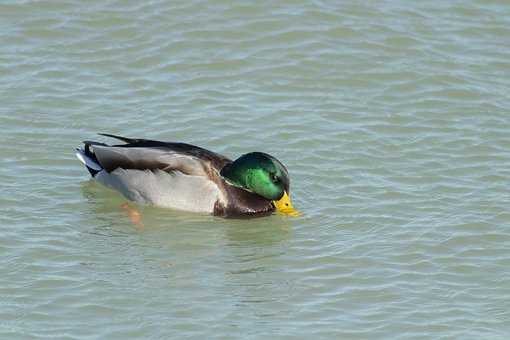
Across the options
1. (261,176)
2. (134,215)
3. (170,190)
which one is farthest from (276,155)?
(134,215)

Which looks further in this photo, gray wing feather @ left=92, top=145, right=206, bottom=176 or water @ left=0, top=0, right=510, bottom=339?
gray wing feather @ left=92, top=145, right=206, bottom=176

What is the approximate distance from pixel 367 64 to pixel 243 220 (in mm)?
3293

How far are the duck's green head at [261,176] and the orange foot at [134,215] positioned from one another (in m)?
0.87

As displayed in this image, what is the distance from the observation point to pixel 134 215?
12117mm

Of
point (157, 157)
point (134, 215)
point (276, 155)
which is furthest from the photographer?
point (276, 155)

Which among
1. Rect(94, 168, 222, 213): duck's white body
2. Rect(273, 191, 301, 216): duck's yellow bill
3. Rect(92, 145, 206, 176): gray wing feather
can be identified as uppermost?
Rect(92, 145, 206, 176): gray wing feather

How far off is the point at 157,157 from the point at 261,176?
3.15ft

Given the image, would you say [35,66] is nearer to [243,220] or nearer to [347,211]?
[243,220]

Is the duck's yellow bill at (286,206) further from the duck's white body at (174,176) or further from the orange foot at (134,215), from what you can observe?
the orange foot at (134,215)

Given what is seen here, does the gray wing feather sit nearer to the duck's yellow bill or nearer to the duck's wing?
the duck's wing

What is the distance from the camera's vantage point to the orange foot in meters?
11.8

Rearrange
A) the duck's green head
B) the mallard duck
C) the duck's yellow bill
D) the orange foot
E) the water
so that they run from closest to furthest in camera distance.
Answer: the water → the orange foot → the duck's yellow bill → the duck's green head → the mallard duck

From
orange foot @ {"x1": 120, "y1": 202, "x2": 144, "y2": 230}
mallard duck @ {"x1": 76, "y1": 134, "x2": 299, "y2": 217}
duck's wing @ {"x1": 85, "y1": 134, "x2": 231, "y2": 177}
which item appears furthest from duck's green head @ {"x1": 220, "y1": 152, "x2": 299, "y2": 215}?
orange foot @ {"x1": 120, "y1": 202, "x2": 144, "y2": 230}

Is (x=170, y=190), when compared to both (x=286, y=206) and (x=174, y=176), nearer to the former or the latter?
(x=174, y=176)
